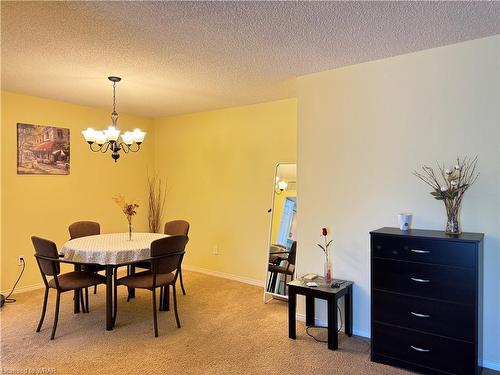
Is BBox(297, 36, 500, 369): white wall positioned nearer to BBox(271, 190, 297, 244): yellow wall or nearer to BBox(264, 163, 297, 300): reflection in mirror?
BBox(264, 163, 297, 300): reflection in mirror

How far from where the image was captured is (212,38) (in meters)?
2.62

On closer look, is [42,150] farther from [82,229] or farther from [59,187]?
[82,229]

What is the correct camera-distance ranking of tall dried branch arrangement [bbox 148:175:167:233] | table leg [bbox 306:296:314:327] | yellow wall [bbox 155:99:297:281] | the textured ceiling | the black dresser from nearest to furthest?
the textured ceiling
the black dresser
table leg [bbox 306:296:314:327]
yellow wall [bbox 155:99:297:281]
tall dried branch arrangement [bbox 148:175:167:233]

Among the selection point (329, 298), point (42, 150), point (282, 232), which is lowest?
point (329, 298)

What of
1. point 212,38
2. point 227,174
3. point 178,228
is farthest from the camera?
point 227,174

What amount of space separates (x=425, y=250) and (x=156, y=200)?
14.6 feet

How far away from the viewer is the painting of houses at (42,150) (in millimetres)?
4376

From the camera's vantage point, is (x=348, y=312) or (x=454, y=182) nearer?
(x=454, y=182)

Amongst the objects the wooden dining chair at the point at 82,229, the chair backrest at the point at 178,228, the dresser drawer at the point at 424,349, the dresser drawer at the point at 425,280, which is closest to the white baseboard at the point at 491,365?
the dresser drawer at the point at 424,349

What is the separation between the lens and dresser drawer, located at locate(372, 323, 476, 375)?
2.36 m

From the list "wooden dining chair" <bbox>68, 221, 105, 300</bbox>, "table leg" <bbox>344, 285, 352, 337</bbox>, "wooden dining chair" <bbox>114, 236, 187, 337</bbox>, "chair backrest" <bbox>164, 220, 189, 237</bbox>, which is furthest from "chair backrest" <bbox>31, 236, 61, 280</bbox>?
"table leg" <bbox>344, 285, 352, 337</bbox>

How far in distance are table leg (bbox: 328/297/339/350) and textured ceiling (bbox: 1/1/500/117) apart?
205 cm

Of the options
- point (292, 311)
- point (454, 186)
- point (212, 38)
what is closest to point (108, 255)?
point (292, 311)

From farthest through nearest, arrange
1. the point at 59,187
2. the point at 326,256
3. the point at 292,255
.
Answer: the point at 59,187
the point at 292,255
the point at 326,256
